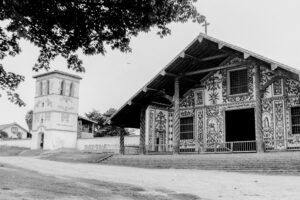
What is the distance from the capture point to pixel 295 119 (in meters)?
21.3

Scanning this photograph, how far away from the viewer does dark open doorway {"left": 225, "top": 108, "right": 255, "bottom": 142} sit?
24312 millimetres

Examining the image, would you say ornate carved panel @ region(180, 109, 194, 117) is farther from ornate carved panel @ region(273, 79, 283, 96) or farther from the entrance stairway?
ornate carved panel @ region(273, 79, 283, 96)

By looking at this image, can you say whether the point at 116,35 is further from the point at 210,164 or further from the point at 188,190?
the point at 210,164

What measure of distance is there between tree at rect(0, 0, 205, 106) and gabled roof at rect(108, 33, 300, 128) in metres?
12.9

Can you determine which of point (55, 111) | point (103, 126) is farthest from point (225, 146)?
point (103, 126)

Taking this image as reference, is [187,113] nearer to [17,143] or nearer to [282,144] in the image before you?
[282,144]

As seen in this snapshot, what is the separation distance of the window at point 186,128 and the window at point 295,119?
21.1 feet

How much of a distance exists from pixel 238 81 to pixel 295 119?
3.96 metres

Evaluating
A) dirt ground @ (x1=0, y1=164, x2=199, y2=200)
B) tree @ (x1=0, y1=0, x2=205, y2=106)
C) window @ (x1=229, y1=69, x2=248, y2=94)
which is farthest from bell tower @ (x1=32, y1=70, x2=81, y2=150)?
tree @ (x1=0, y1=0, x2=205, y2=106)

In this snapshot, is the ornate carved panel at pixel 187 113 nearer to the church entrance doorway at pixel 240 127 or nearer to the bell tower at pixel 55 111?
the church entrance doorway at pixel 240 127

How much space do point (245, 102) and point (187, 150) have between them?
4.78 metres

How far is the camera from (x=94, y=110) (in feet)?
215

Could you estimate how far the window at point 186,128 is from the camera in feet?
84.4

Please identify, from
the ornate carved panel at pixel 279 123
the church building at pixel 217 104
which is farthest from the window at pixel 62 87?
the ornate carved panel at pixel 279 123
